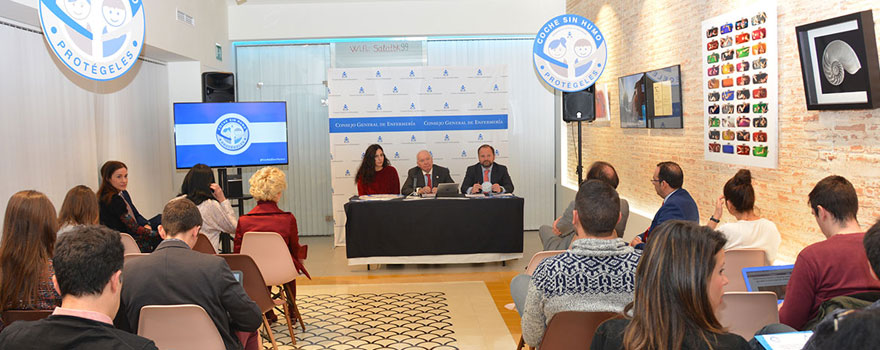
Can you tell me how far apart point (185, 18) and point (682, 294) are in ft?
24.4

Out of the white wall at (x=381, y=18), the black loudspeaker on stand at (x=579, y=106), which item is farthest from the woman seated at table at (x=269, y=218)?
the white wall at (x=381, y=18)

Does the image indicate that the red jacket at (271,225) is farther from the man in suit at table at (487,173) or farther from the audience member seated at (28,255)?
the man in suit at table at (487,173)

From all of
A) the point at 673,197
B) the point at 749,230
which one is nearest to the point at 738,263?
the point at 749,230

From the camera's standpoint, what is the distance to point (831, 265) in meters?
2.73

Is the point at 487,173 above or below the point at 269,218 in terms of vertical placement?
above

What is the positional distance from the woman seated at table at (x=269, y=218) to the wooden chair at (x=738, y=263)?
3.09 meters

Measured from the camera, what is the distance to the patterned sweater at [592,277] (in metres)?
Answer: 2.61

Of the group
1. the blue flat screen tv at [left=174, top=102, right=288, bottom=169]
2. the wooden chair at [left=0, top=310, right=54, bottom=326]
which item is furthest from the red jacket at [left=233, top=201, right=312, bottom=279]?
the blue flat screen tv at [left=174, top=102, right=288, bottom=169]

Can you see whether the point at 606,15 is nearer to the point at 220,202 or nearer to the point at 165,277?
the point at 220,202

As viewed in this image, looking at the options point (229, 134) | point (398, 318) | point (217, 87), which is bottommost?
point (398, 318)

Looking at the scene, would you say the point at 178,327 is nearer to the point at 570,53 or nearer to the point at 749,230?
the point at 749,230

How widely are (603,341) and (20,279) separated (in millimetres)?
2631

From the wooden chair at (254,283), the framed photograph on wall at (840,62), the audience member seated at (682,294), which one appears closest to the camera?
the audience member seated at (682,294)

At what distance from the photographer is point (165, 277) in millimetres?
3100
